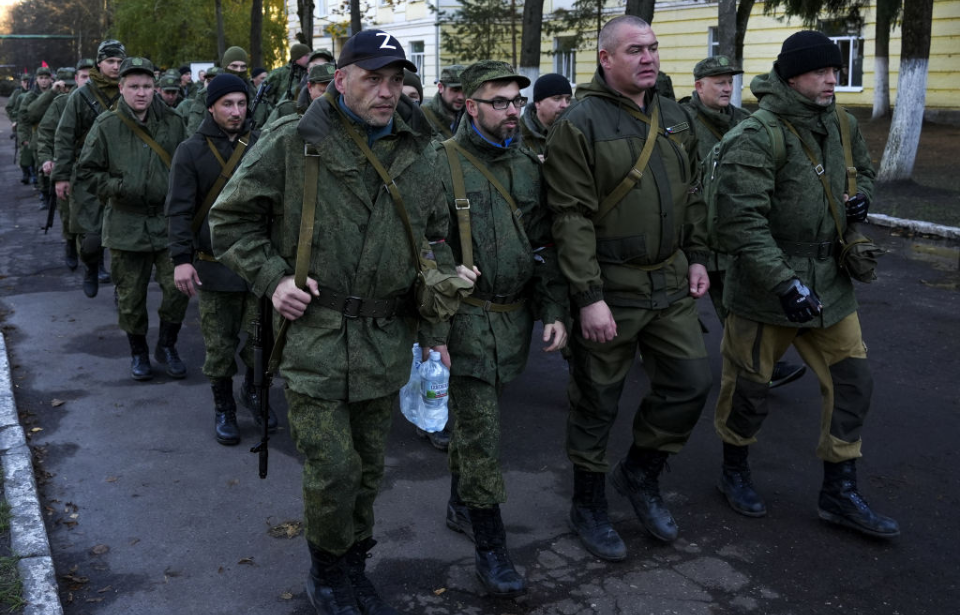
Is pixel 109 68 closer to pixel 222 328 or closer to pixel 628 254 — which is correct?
pixel 222 328

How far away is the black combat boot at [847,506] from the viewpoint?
4527 mm

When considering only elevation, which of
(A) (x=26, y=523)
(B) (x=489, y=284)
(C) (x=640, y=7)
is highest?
(C) (x=640, y=7)

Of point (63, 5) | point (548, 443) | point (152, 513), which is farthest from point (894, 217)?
point (63, 5)

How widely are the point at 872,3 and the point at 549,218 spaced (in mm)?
27185

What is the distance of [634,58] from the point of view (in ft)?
14.0

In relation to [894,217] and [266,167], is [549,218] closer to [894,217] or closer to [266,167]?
[266,167]

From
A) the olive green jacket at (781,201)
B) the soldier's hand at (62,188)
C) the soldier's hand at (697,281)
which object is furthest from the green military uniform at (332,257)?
the soldier's hand at (62,188)

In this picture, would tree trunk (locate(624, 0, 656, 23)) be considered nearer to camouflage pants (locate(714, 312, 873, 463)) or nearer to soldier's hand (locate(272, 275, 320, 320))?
camouflage pants (locate(714, 312, 873, 463))

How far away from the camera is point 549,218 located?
4469 millimetres

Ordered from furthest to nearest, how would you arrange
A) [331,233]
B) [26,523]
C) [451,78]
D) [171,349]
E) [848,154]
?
[451,78]
[171,349]
[848,154]
[26,523]
[331,233]

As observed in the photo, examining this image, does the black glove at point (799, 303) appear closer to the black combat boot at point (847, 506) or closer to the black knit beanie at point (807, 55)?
the black combat boot at point (847, 506)

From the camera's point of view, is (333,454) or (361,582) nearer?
(333,454)

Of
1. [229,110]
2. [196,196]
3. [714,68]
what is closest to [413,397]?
[196,196]

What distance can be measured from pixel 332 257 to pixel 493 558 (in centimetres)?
142
